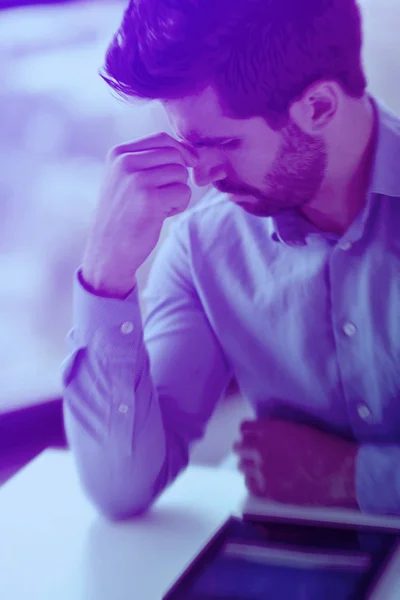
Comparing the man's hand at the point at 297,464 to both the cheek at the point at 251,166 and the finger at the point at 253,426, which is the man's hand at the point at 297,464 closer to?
the finger at the point at 253,426

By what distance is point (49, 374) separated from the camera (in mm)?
1534

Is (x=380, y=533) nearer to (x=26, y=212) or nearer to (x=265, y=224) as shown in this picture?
(x=265, y=224)

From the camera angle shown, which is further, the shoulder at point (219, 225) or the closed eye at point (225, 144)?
the shoulder at point (219, 225)

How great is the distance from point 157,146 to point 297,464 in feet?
1.62

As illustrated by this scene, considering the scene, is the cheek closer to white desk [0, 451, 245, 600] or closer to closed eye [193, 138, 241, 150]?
closed eye [193, 138, 241, 150]

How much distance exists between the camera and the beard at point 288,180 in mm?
1060

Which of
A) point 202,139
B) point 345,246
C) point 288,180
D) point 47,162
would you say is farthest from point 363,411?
point 47,162

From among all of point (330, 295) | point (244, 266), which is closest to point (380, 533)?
point (330, 295)

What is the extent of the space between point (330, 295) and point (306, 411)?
200mm

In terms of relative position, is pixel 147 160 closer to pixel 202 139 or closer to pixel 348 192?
pixel 202 139

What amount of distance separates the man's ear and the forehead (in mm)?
76

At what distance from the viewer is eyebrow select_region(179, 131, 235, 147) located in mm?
1036

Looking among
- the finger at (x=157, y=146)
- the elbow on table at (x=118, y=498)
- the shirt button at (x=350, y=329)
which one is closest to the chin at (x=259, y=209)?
the finger at (x=157, y=146)

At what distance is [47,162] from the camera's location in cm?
149
